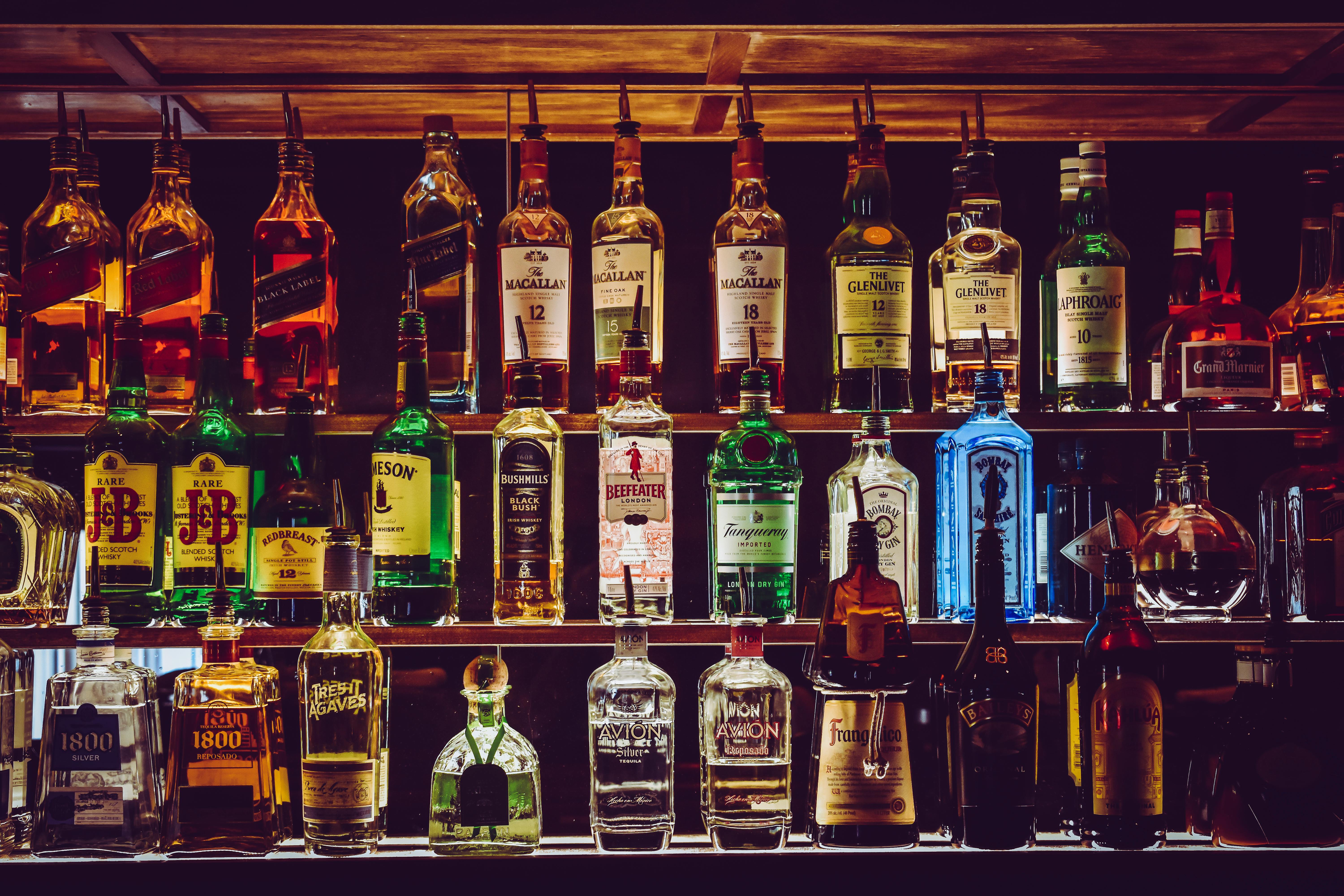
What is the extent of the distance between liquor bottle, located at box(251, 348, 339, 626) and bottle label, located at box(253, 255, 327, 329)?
4.9 inches

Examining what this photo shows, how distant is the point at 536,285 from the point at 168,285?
0.57 metres

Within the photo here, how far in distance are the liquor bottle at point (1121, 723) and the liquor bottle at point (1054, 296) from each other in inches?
11.2

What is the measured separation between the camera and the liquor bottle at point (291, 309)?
1734 millimetres

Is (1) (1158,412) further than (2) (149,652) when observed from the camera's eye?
No

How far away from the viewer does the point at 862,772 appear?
5.29 ft

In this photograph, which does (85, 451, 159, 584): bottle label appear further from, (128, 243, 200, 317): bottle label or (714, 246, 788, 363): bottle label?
(714, 246, 788, 363): bottle label

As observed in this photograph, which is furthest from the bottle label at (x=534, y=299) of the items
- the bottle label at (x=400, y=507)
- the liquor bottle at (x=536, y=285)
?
the bottle label at (x=400, y=507)

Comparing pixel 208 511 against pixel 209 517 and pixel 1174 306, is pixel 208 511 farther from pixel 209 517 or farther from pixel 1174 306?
pixel 1174 306

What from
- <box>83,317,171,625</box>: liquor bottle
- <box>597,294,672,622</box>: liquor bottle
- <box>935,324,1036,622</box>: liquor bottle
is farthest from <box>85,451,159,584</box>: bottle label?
<box>935,324,1036,622</box>: liquor bottle

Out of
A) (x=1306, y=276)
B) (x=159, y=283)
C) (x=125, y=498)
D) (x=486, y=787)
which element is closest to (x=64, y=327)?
(x=159, y=283)

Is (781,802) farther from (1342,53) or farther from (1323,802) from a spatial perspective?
(1342,53)

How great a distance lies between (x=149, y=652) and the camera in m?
1.96

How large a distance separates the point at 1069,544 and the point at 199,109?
5.28 feet
